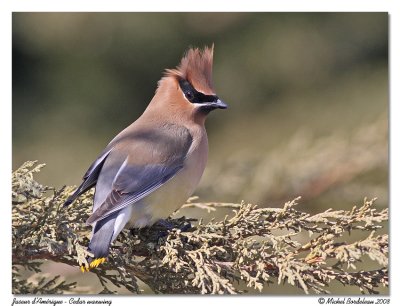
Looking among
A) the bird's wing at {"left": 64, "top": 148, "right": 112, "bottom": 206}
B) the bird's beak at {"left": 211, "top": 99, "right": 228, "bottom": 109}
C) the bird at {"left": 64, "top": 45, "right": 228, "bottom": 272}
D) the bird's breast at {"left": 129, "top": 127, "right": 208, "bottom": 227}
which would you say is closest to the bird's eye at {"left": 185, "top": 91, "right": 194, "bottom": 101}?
the bird at {"left": 64, "top": 45, "right": 228, "bottom": 272}

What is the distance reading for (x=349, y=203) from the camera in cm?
520

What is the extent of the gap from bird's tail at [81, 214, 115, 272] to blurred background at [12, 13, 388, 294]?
5.36 ft

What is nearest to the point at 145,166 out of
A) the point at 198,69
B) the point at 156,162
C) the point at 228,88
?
the point at 156,162

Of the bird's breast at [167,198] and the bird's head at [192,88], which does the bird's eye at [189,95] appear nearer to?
the bird's head at [192,88]

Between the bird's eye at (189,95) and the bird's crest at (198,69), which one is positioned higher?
the bird's crest at (198,69)

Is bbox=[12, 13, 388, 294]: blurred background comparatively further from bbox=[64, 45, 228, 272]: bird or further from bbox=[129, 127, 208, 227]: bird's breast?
bbox=[129, 127, 208, 227]: bird's breast

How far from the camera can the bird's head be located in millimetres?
4410

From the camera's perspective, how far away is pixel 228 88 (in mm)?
6453

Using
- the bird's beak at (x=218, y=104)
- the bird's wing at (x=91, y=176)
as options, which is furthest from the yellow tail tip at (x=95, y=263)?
the bird's beak at (x=218, y=104)

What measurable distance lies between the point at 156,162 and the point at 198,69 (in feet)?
A: 1.99

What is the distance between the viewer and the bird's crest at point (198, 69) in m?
4.41

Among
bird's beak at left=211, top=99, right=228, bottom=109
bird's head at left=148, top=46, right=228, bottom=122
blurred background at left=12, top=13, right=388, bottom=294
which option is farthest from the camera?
blurred background at left=12, top=13, right=388, bottom=294

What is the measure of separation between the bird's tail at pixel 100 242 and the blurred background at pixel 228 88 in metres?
1.63
